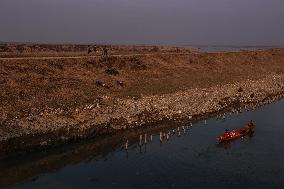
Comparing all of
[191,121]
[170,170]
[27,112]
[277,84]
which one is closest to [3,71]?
A: [27,112]

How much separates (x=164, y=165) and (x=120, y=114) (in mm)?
12203

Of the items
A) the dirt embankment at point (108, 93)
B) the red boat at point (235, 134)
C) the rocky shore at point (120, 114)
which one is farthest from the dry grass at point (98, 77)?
the red boat at point (235, 134)

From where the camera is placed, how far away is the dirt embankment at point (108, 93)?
3741 centimetres

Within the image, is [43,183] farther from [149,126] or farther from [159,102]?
[159,102]

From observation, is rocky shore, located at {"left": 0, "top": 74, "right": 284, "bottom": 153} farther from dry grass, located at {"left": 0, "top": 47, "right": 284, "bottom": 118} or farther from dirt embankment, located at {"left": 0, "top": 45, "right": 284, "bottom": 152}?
dry grass, located at {"left": 0, "top": 47, "right": 284, "bottom": 118}

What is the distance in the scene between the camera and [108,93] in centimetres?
4875


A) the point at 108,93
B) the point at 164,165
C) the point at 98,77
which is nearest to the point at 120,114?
the point at 108,93

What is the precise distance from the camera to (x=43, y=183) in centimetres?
2891

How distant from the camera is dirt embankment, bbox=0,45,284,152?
1473 inches

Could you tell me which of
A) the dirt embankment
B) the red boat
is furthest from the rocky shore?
the red boat

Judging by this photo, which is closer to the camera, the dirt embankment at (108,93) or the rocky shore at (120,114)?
the rocky shore at (120,114)

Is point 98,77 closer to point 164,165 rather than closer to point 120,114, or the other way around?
point 120,114

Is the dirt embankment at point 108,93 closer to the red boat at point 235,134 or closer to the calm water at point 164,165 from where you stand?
the calm water at point 164,165

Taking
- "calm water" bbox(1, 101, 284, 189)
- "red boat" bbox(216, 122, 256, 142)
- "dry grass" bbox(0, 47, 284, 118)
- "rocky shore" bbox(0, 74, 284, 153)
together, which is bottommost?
"calm water" bbox(1, 101, 284, 189)
